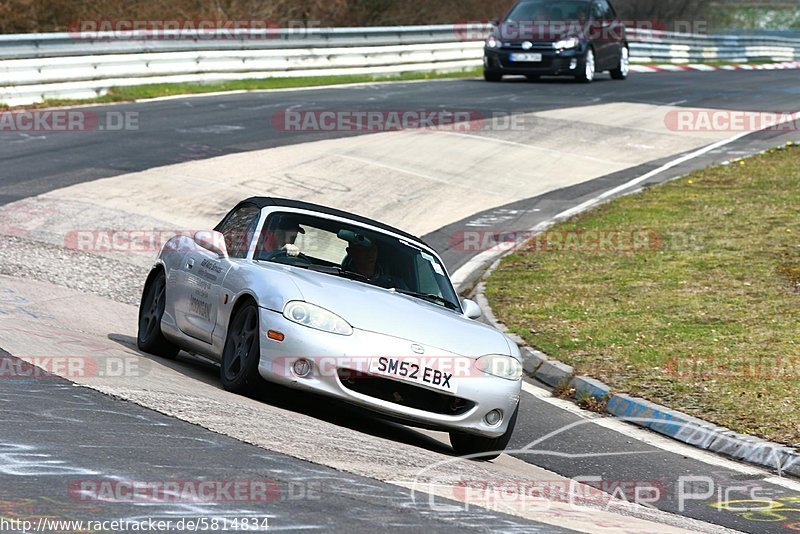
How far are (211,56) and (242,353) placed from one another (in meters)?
21.9

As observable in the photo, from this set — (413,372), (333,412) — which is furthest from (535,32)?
(413,372)

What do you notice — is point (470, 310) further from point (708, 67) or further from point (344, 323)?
point (708, 67)

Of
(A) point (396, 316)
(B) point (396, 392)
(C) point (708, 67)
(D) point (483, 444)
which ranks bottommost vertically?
(C) point (708, 67)

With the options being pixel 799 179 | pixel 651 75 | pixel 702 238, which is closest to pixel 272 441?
pixel 702 238

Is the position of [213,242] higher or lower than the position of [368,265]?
higher

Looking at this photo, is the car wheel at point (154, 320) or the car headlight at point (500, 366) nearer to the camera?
the car headlight at point (500, 366)

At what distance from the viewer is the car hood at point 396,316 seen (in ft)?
25.6

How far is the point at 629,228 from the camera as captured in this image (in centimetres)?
1677

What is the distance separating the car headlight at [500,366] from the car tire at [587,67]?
83.1 feet

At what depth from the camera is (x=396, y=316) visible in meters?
7.98

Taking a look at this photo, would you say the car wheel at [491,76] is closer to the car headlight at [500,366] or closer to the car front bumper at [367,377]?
the car headlight at [500,366]

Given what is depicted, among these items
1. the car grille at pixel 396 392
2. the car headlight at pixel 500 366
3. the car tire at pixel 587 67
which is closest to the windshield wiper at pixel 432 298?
the car headlight at pixel 500 366

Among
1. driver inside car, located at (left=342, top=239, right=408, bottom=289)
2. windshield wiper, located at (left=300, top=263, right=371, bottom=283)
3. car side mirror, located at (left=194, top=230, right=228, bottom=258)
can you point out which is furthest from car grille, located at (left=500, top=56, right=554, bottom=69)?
windshield wiper, located at (left=300, top=263, right=371, bottom=283)

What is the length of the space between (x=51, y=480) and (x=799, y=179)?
1629 cm
